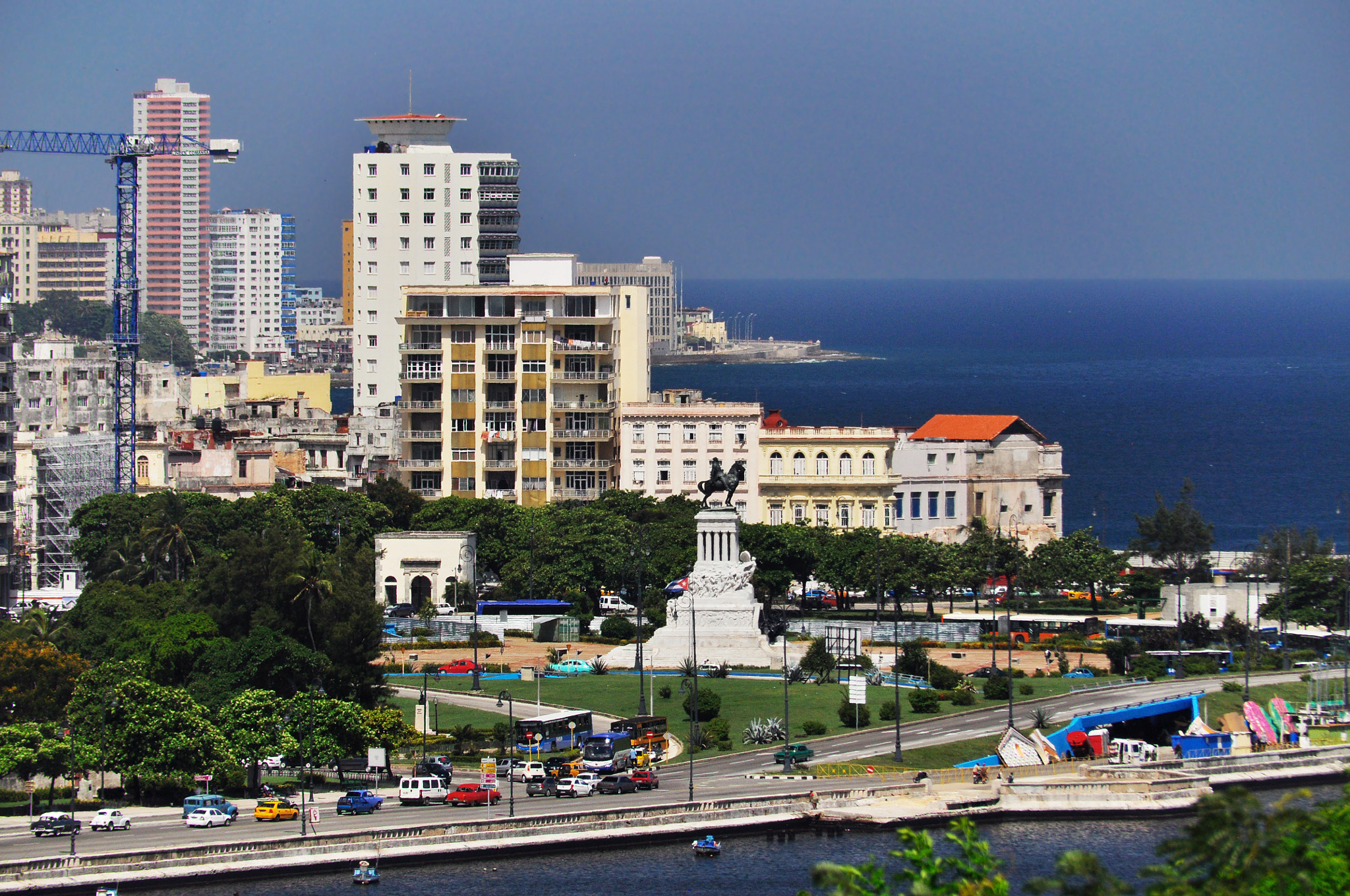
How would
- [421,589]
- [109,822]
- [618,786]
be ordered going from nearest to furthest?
[109,822] < [618,786] < [421,589]

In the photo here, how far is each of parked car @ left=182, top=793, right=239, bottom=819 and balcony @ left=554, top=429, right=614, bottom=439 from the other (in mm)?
68249

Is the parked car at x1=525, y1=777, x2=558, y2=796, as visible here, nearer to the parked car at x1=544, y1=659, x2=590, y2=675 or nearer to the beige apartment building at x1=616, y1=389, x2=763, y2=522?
the parked car at x1=544, y1=659, x2=590, y2=675

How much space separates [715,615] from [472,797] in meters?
31.0

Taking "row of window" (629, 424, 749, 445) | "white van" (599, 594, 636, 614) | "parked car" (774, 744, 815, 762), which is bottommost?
"parked car" (774, 744, 815, 762)

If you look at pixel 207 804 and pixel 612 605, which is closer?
pixel 207 804

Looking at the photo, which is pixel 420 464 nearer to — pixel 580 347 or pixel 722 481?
pixel 580 347

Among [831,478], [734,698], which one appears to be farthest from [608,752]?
[831,478]

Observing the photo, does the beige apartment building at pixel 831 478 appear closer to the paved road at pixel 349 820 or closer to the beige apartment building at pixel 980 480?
the beige apartment building at pixel 980 480

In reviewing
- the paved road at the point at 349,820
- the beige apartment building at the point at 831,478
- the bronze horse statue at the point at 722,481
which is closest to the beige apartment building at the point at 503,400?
the beige apartment building at the point at 831,478

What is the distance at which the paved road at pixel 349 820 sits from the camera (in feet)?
241

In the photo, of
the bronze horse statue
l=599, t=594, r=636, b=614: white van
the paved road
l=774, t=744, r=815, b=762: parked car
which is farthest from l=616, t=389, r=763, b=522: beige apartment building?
the paved road

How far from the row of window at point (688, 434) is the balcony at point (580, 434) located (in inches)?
123

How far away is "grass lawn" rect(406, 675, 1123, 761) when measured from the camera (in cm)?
9375

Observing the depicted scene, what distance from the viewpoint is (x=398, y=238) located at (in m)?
169
